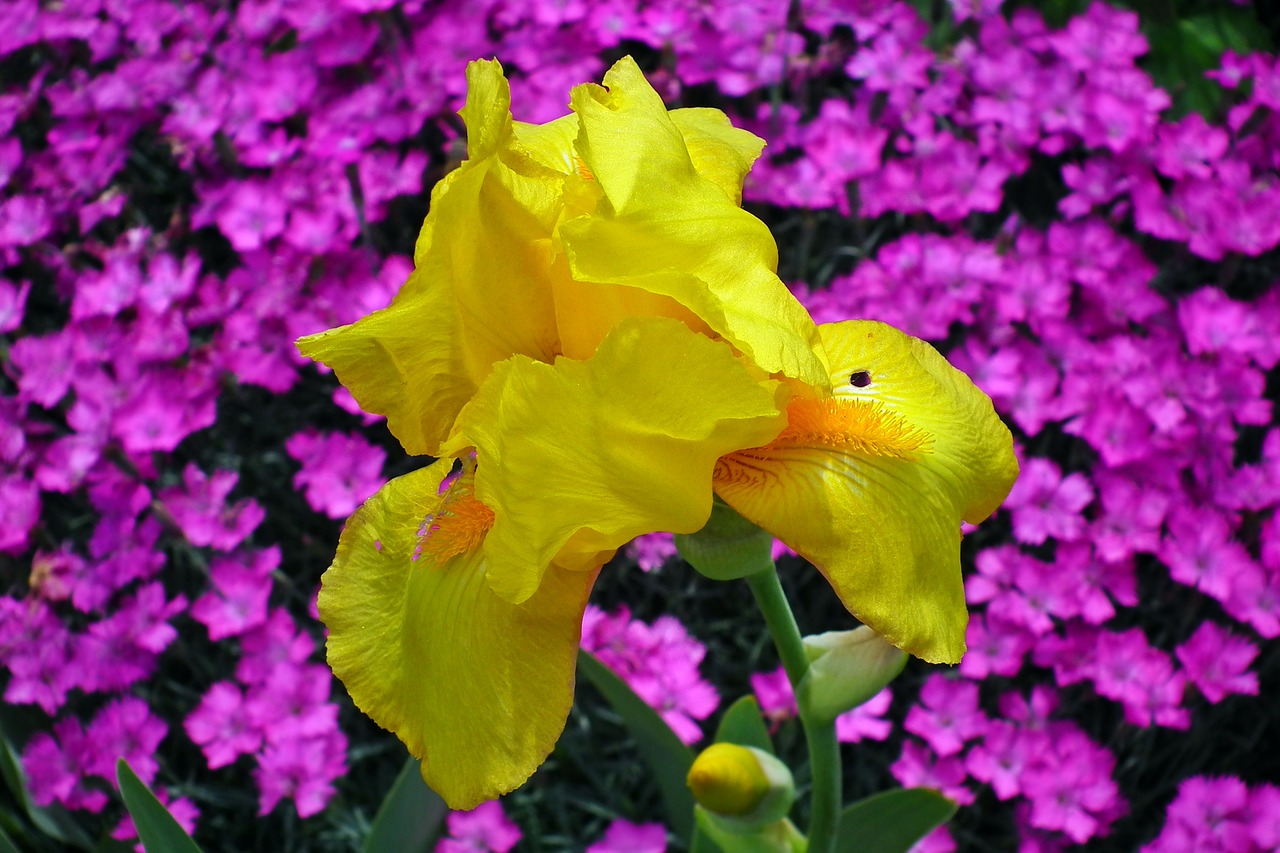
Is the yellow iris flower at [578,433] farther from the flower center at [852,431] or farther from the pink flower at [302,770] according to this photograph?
the pink flower at [302,770]

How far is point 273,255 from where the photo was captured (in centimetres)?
205

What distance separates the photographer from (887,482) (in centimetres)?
80

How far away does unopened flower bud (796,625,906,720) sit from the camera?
96 centimetres

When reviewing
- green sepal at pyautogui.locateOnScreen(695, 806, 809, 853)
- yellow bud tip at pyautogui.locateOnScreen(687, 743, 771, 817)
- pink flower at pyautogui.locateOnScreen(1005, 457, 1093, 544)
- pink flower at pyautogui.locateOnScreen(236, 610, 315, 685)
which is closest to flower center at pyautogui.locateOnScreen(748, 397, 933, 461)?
yellow bud tip at pyautogui.locateOnScreen(687, 743, 771, 817)

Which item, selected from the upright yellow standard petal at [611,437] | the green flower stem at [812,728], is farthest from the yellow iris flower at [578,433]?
the green flower stem at [812,728]

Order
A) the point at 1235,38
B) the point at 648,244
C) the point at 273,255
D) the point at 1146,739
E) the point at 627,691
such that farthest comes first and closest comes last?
the point at 1235,38 < the point at 273,255 < the point at 1146,739 < the point at 627,691 < the point at 648,244

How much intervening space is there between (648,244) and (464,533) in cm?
25

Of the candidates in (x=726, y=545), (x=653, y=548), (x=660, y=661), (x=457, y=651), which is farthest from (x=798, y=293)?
(x=457, y=651)

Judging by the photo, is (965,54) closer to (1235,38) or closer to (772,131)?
(772,131)

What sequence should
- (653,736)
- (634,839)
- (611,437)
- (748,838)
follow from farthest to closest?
(634,839), (653,736), (748,838), (611,437)

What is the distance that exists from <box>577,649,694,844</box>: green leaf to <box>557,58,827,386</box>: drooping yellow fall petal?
64 cm

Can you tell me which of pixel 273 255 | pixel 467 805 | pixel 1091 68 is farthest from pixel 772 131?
pixel 467 805

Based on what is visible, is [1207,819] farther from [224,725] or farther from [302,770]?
[224,725]

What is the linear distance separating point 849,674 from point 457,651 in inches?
14.1
